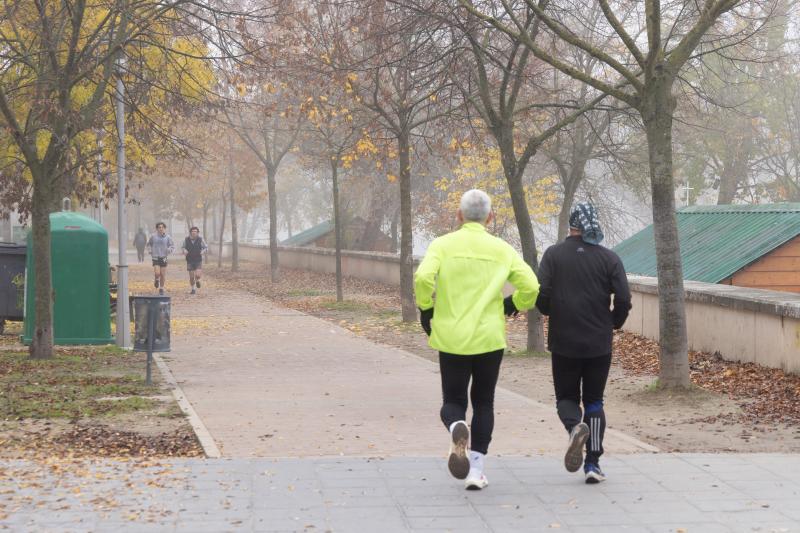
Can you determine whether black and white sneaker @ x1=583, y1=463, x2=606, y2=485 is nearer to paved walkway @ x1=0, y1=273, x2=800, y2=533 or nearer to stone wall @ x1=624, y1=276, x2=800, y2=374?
paved walkway @ x1=0, y1=273, x2=800, y2=533

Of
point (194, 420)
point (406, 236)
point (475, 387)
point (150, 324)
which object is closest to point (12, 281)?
point (150, 324)

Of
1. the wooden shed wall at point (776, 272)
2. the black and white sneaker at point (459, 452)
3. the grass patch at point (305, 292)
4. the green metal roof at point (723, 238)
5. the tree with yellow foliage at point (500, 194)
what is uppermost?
the tree with yellow foliage at point (500, 194)

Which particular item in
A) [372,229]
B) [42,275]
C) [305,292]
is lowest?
[305,292]

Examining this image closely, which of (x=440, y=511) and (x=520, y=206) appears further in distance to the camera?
(x=520, y=206)

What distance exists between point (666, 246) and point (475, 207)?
488cm

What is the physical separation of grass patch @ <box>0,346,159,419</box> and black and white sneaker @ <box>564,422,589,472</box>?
15.8 feet

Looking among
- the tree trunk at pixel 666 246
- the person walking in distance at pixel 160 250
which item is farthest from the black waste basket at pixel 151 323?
the person walking in distance at pixel 160 250

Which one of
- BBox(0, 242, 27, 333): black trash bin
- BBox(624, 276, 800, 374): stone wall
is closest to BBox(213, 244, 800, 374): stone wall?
BBox(624, 276, 800, 374): stone wall

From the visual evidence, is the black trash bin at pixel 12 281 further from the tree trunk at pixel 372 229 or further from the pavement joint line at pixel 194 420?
the tree trunk at pixel 372 229

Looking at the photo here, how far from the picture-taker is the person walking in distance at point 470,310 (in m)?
6.92

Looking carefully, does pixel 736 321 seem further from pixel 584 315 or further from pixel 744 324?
pixel 584 315

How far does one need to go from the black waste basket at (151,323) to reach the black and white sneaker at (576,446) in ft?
20.9

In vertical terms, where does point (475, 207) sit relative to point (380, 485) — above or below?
above

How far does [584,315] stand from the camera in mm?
7113
